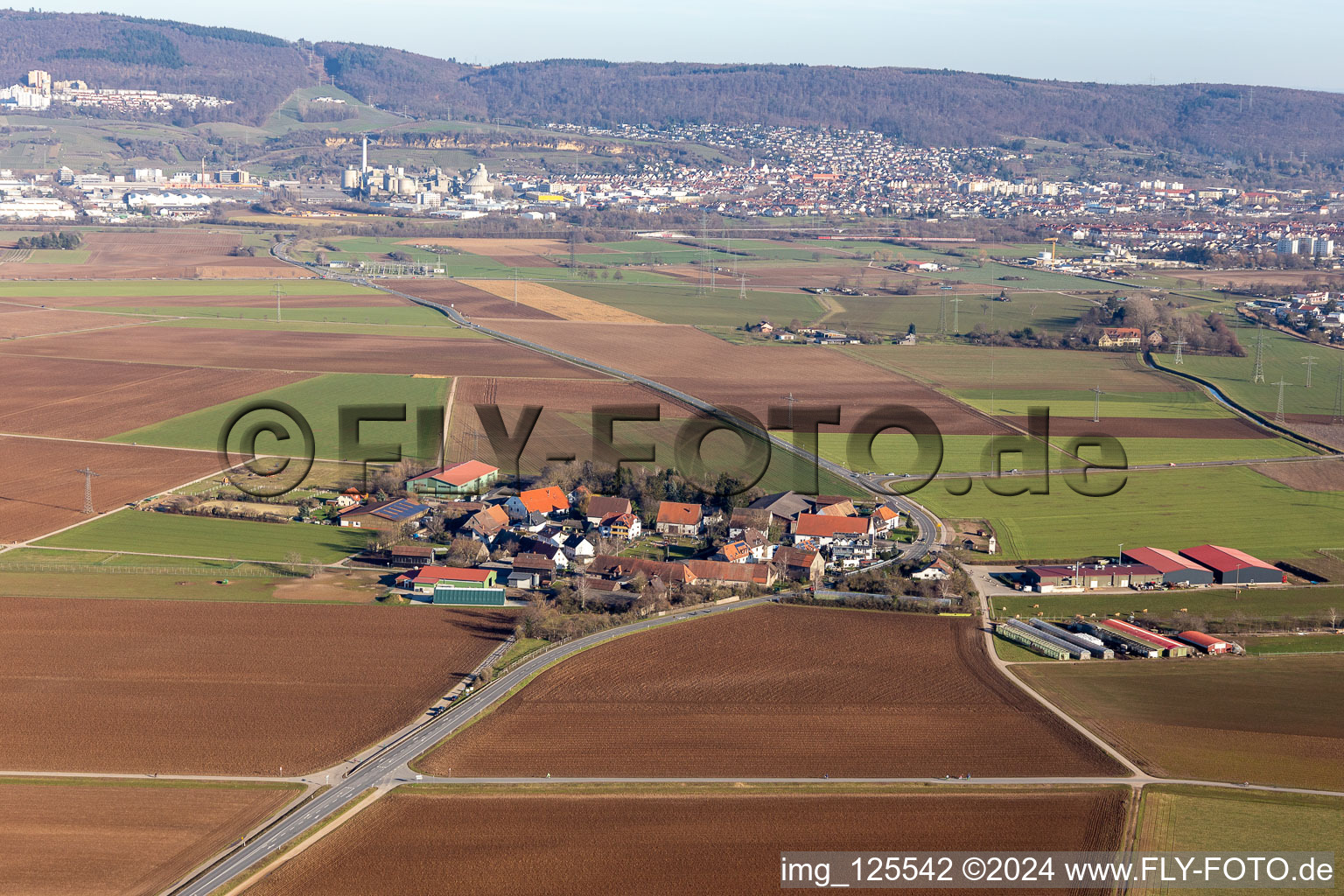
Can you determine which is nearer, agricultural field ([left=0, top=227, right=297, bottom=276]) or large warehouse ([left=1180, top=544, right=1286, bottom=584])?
large warehouse ([left=1180, top=544, right=1286, bottom=584])

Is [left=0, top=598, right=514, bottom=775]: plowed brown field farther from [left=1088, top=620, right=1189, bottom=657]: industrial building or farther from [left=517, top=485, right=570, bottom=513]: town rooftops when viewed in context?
[left=1088, top=620, right=1189, bottom=657]: industrial building

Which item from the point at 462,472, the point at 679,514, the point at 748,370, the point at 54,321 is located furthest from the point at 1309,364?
the point at 54,321

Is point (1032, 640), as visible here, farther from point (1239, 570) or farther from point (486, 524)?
point (486, 524)

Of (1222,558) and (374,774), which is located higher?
(1222,558)

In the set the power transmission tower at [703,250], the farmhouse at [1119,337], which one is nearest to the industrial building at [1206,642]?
the farmhouse at [1119,337]

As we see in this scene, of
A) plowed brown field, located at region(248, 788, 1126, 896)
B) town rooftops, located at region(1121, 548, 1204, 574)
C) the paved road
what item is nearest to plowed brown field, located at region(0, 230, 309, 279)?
town rooftops, located at region(1121, 548, 1204, 574)
